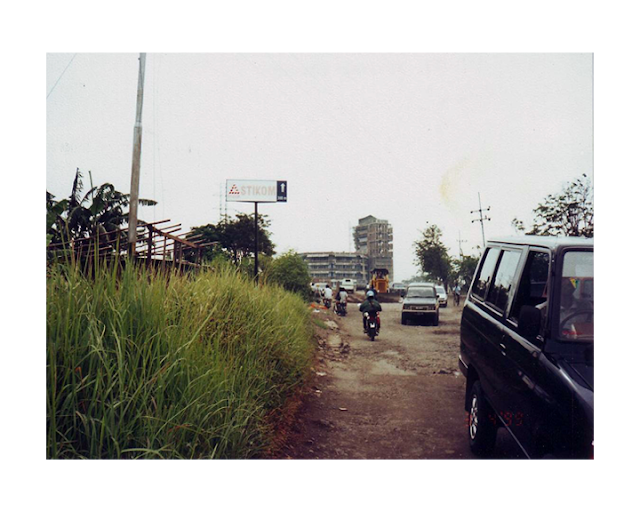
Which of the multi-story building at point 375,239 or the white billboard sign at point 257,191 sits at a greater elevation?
the white billboard sign at point 257,191

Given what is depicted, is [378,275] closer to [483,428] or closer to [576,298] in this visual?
[483,428]

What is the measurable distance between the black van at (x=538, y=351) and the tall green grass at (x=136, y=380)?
5.81 feet

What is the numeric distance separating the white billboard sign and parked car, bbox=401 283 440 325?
9436mm

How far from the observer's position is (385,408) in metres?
4.68

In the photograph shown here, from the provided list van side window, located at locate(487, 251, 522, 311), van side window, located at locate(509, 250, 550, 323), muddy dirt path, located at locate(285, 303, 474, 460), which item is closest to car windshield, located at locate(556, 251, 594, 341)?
van side window, located at locate(509, 250, 550, 323)

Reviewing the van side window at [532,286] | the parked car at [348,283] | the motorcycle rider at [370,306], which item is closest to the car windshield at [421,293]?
the parked car at [348,283]

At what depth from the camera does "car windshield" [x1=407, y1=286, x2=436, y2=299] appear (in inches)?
526

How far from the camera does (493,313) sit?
3.34 metres

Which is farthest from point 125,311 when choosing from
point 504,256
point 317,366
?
point 317,366

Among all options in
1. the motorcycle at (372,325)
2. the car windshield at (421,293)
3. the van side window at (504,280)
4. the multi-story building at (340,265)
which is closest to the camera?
the van side window at (504,280)

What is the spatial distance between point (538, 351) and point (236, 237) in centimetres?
511

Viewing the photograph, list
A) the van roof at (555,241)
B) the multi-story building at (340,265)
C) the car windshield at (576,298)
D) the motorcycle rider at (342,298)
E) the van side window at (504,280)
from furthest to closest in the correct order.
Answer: the motorcycle rider at (342,298)
the multi-story building at (340,265)
the van side window at (504,280)
the van roof at (555,241)
the car windshield at (576,298)

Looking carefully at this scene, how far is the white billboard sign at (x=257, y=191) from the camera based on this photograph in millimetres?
4246

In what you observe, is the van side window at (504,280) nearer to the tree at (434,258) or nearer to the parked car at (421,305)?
the tree at (434,258)
